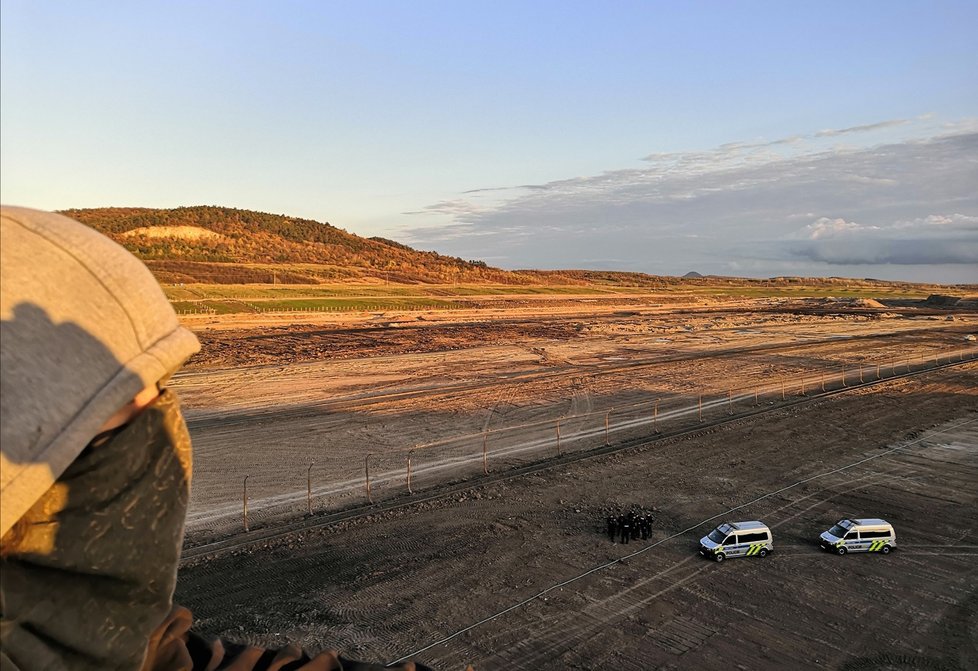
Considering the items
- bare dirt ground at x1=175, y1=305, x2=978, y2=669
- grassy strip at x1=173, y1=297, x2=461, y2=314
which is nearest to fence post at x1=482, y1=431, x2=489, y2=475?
bare dirt ground at x1=175, y1=305, x2=978, y2=669

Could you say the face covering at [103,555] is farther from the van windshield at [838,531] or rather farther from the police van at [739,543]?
the van windshield at [838,531]

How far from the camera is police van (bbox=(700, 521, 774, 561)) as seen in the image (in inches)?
826

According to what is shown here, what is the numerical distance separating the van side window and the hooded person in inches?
873

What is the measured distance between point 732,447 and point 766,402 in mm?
12374

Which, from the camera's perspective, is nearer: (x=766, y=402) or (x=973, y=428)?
(x=973, y=428)

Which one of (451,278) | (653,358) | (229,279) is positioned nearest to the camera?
(653,358)

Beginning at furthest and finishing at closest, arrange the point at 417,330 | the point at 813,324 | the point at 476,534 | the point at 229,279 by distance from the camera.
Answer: the point at 229,279
the point at 813,324
the point at 417,330
the point at 476,534

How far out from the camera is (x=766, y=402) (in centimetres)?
4431

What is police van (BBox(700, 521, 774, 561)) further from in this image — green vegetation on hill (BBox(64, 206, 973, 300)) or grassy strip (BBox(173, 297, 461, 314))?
green vegetation on hill (BBox(64, 206, 973, 300))

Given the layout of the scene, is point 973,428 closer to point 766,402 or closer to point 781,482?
point 766,402

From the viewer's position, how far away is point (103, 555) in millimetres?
1248

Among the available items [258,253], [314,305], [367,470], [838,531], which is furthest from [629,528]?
[258,253]

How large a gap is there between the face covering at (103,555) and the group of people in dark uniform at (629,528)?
22.4 meters

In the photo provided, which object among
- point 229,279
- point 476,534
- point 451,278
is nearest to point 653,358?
point 476,534
